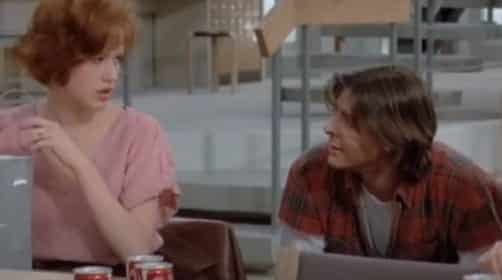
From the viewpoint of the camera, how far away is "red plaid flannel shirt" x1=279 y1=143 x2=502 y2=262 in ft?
6.35

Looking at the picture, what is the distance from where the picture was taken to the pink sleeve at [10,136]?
7.57 ft

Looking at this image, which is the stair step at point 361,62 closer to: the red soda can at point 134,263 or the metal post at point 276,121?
the metal post at point 276,121

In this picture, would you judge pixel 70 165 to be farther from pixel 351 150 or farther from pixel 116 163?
pixel 351 150

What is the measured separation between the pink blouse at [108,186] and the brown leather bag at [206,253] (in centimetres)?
12

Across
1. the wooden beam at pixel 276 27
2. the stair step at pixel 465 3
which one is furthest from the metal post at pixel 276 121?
the stair step at pixel 465 3

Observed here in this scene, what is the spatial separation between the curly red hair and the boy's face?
51 cm

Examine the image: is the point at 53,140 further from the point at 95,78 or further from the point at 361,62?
the point at 361,62

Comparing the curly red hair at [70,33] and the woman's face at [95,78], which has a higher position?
the curly red hair at [70,33]

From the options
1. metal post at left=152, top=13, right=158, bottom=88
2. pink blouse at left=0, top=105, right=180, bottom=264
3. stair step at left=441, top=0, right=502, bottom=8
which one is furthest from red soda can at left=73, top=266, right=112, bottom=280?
metal post at left=152, top=13, right=158, bottom=88

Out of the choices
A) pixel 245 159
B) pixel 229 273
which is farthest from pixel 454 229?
pixel 245 159

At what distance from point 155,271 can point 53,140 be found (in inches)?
26.3

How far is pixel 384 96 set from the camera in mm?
1918

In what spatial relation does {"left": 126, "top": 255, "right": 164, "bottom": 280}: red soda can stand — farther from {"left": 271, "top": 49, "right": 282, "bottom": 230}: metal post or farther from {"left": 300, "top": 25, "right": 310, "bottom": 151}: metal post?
{"left": 300, "top": 25, "right": 310, "bottom": 151}: metal post

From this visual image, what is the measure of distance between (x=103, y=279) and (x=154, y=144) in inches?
30.2
